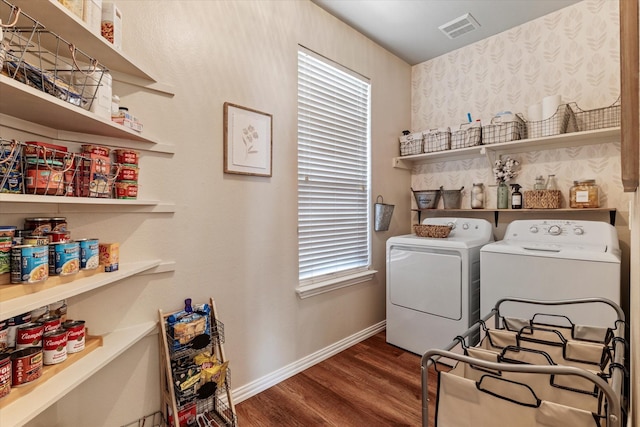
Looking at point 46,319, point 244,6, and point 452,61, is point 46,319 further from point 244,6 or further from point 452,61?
point 452,61

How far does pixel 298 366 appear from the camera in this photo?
7.27 feet

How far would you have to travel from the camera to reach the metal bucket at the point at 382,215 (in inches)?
109

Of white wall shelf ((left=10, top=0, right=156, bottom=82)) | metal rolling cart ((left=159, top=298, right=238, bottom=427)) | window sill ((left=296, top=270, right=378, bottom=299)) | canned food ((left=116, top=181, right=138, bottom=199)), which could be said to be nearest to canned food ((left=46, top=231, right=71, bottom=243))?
canned food ((left=116, top=181, right=138, bottom=199))

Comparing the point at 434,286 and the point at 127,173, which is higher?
the point at 127,173

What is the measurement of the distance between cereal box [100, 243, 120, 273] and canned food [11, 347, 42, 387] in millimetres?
368

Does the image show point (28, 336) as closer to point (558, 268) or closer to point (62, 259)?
point (62, 259)

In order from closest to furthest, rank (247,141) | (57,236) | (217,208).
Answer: (57,236) → (217,208) → (247,141)

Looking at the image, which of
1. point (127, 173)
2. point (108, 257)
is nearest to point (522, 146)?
point (127, 173)

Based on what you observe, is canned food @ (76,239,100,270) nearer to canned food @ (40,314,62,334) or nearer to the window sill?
canned food @ (40,314,62,334)

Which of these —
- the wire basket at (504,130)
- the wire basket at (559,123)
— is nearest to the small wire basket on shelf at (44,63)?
the wire basket at (504,130)

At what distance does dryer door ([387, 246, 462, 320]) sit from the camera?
2.27 m

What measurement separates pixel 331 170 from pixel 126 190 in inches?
59.0

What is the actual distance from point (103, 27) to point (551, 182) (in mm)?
3034

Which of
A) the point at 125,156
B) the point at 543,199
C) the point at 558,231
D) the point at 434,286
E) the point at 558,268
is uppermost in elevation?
the point at 125,156
